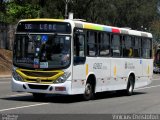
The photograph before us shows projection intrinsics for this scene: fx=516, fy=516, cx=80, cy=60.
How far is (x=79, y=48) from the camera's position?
18438mm

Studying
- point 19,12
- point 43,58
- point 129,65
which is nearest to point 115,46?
point 129,65

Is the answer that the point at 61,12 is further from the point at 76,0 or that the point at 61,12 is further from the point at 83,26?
the point at 83,26

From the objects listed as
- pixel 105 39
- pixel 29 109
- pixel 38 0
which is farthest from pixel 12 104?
pixel 38 0

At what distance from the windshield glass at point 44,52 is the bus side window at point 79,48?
385mm

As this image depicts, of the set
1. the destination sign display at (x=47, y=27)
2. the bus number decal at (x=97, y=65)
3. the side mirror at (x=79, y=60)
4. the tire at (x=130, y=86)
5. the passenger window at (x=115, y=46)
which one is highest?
the destination sign display at (x=47, y=27)

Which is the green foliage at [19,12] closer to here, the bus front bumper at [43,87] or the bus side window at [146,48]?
the bus side window at [146,48]

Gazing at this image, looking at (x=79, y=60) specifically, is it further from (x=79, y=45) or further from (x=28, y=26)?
(x=28, y=26)

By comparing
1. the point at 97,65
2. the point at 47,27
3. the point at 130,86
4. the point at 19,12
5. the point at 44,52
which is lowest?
the point at 130,86

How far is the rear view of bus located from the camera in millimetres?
17750

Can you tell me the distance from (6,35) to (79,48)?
37.1m

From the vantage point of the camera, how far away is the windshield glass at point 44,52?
17.8 meters

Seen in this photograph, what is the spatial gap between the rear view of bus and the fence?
1420 inches

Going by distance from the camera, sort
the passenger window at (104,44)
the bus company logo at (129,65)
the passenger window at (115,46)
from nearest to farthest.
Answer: the passenger window at (104,44), the passenger window at (115,46), the bus company logo at (129,65)

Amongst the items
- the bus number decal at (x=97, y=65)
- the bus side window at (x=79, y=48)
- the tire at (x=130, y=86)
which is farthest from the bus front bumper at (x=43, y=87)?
the tire at (x=130, y=86)
